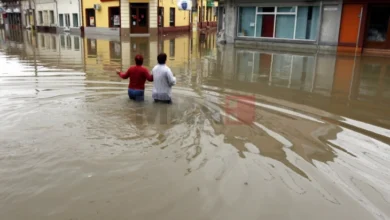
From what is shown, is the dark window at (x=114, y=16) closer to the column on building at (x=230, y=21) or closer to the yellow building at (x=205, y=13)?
the yellow building at (x=205, y=13)

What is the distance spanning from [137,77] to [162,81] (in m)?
0.56

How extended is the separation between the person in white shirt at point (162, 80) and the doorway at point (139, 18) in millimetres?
27497

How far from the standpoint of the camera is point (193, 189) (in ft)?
12.9

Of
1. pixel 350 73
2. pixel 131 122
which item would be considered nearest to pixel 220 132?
pixel 131 122

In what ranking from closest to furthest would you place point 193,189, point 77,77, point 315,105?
1. point 193,189
2. point 315,105
3. point 77,77

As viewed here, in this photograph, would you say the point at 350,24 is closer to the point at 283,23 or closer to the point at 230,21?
the point at 283,23

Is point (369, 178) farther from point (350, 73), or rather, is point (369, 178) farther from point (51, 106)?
point (350, 73)

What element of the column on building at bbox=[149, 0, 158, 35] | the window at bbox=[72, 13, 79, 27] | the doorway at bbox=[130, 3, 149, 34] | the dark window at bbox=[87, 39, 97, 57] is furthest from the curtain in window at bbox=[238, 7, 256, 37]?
the window at bbox=[72, 13, 79, 27]

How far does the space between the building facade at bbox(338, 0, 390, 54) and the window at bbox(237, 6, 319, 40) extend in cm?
168

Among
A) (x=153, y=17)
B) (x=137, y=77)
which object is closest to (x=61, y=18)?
(x=153, y=17)

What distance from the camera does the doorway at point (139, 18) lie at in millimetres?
33500

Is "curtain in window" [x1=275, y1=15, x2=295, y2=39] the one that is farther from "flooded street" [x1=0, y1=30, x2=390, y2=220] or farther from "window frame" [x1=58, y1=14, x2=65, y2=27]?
"window frame" [x1=58, y1=14, x2=65, y2=27]

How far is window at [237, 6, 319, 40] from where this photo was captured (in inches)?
800

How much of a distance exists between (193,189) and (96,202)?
104 cm
